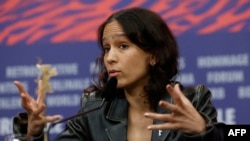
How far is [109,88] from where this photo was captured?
2104 mm

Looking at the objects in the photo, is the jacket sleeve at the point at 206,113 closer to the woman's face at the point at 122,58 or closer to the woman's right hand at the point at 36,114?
the woman's face at the point at 122,58

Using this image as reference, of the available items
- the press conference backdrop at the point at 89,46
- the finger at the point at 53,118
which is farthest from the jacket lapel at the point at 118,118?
the press conference backdrop at the point at 89,46

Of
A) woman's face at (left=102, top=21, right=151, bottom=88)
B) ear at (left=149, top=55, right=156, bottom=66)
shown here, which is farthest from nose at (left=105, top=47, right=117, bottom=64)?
ear at (left=149, top=55, right=156, bottom=66)

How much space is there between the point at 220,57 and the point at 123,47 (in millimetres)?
1165

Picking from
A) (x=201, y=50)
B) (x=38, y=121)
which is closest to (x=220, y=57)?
(x=201, y=50)

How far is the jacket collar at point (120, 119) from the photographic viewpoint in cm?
213

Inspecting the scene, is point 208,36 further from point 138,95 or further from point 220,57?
point 138,95

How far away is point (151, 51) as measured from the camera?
7.34ft

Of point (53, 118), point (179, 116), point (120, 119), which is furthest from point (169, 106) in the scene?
point (120, 119)

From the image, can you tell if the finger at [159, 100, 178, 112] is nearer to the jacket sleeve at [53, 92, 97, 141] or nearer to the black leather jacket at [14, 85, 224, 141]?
the black leather jacket at [14, 85, 224, 141]

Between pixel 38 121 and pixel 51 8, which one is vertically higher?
pixel 51 8

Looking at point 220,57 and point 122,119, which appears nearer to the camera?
point 122,119

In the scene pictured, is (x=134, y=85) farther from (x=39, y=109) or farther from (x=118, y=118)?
(x=39, y=109)

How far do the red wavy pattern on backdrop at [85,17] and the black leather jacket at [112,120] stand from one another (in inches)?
43.7
